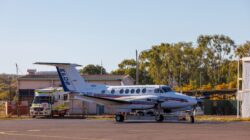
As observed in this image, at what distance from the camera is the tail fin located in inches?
1918

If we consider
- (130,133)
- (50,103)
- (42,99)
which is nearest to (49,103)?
(50,103)

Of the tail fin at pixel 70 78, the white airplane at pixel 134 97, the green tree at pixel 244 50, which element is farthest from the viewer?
the green tree at pixel 244 50

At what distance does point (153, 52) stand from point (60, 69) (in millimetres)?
65505

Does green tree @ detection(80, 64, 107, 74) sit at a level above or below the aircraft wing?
above

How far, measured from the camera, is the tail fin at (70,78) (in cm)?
4872

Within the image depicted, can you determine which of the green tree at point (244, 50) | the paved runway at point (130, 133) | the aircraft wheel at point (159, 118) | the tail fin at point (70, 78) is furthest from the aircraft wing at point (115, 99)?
the green tree at point (244, 50)

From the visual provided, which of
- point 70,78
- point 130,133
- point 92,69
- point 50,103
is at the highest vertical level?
point 92,69

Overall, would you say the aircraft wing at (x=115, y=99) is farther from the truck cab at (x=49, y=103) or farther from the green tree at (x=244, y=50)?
the green tree at (x=244, y=50)

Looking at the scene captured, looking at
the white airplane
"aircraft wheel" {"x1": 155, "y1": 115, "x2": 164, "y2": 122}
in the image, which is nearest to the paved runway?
→ "aircraft wheel" {"x1": 155, "y1": 115, "x2": 164, "y2": 122}

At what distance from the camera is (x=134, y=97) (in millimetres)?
44781

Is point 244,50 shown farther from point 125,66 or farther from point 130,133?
point 130,133

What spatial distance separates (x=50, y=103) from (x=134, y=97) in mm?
12207

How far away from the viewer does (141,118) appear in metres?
42.5

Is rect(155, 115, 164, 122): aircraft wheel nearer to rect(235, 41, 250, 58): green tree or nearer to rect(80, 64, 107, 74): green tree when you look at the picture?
rect(235, 41, 250, 58): green tree
